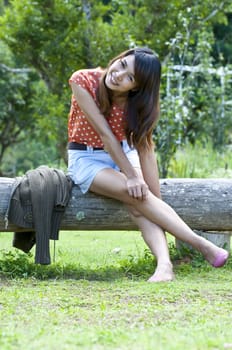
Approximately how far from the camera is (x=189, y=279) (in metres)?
5.30

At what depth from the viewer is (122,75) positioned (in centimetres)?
531

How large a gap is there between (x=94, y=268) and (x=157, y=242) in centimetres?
72

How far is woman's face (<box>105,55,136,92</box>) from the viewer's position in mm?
5320

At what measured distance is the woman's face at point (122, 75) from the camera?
5320mm

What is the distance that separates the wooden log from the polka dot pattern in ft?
1.20

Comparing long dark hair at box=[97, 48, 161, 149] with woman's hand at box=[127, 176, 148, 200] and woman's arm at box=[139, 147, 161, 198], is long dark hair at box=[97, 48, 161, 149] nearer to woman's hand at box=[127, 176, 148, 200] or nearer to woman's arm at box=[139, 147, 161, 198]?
woman's arm at box=[139, 147, 161, 198]

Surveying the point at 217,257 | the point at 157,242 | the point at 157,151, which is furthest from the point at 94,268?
the point at 157,151

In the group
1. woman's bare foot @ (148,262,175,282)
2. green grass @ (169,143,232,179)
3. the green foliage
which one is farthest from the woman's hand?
the green foliage

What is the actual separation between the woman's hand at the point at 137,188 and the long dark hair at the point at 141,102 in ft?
1.08

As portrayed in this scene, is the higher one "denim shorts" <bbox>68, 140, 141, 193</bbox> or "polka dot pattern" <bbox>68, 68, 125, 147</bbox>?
"polka dot pattern" <bbox>68, 68, 125, 147</bbox>

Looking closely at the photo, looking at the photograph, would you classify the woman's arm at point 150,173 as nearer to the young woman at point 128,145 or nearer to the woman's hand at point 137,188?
the young woman at point 128,145

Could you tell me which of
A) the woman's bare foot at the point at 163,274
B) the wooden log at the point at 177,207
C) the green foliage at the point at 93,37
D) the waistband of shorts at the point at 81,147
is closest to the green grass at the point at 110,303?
the woman's bare foot at the point at 163,274

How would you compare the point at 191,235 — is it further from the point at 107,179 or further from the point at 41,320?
the point at 41,320

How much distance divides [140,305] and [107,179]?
4.45 feet
